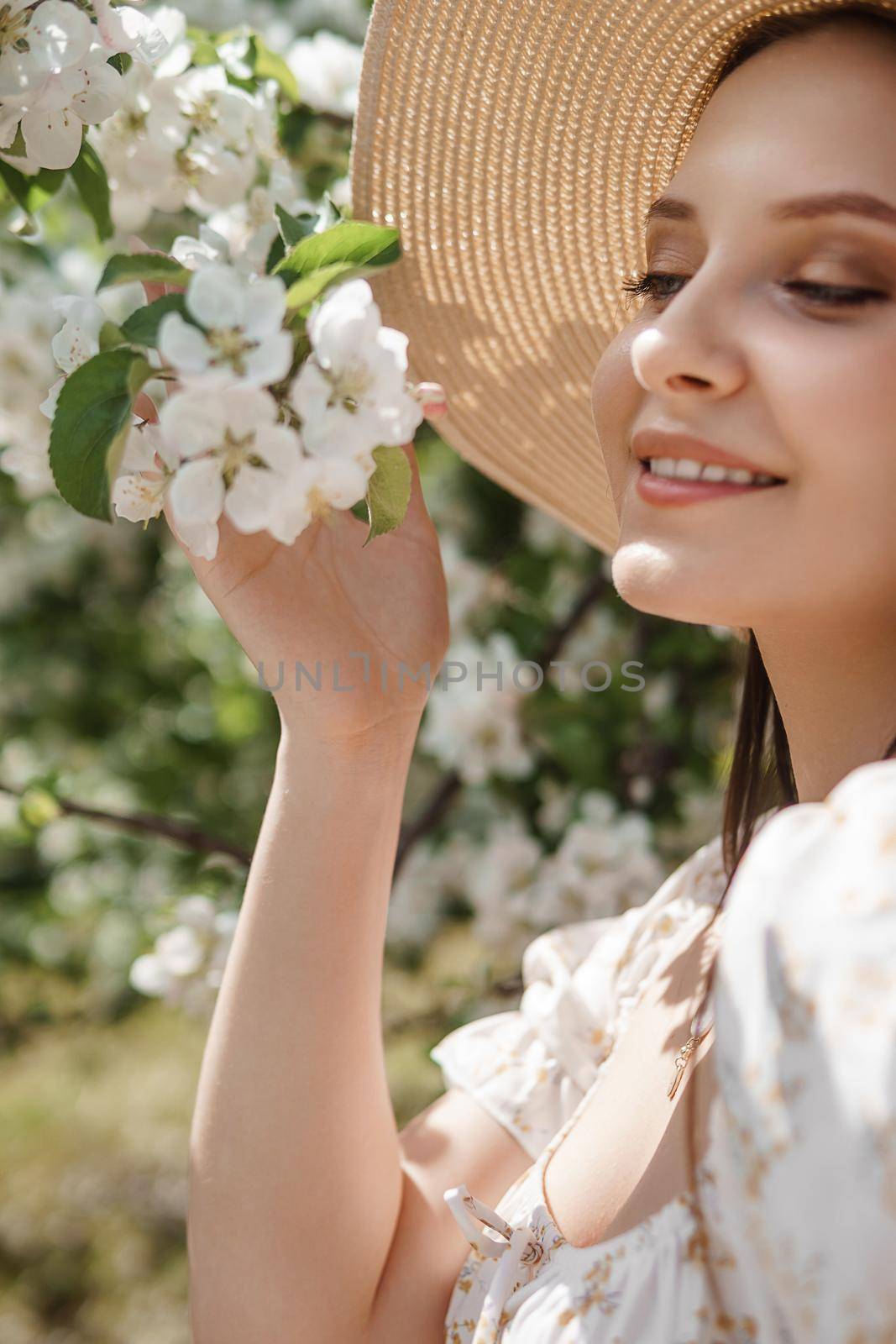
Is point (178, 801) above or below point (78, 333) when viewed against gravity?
below

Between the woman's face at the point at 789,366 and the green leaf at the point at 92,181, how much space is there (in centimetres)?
55

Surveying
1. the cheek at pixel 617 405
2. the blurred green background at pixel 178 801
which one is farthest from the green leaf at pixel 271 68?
the cheek at pixel 617 405

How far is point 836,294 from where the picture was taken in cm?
81

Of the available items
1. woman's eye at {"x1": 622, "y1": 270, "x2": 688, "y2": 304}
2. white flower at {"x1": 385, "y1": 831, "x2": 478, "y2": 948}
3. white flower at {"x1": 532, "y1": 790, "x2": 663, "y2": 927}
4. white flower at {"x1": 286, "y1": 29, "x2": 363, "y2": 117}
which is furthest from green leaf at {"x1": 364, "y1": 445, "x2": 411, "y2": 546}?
white flower at {"x1": 385, "y1": 831, "x2": 478, "y2": 948}

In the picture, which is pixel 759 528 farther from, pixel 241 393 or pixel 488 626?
pixel 488 626

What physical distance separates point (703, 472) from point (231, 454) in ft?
1.15

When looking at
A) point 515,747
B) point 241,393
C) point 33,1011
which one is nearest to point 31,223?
point 241,393

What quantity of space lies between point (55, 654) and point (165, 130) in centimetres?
220

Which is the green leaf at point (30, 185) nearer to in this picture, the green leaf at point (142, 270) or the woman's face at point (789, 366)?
the green leaf at point (142, 270)

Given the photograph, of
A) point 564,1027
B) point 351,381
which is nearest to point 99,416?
point 351,381

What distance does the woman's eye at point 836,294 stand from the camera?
0.80 m

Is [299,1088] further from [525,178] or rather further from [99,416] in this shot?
[525,178]

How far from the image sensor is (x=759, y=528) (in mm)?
809

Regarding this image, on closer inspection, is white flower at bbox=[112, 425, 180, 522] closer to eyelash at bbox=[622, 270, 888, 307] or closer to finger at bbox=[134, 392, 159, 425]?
finger at bbox=[134, 392, 159, 425]
